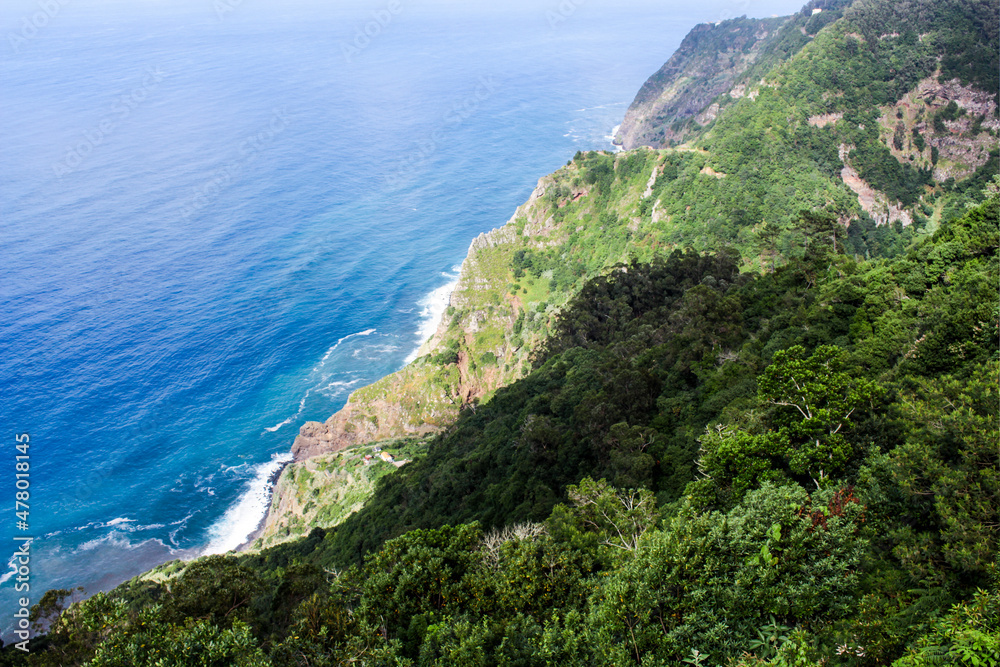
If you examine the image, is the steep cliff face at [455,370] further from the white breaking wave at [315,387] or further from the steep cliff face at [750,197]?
the white breaking wave at [315,387]

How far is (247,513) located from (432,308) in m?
65.5

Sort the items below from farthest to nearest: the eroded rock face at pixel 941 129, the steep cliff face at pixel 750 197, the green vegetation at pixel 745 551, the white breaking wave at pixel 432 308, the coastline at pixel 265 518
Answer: the white breaking wave at pixel 432 308
the eroded rock face at pixel 941 129
the steep cliff face at pixel 750 197
the coastline at pixel 265 518
the green vegetation at pixel 745 551

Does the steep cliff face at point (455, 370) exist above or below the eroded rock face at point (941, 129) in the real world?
below

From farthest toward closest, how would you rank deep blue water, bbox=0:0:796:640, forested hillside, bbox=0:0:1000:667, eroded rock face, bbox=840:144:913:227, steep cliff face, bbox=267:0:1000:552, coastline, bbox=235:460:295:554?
eroded rock face, bbox=840:144:913:227 < deep blue water, bbox=0:0:796:640 < steep cliff face, bbox=267:0:1000:552 < coastline, bbox=235:460:295:554 < forested hillside, bbox=0:0:1000:667

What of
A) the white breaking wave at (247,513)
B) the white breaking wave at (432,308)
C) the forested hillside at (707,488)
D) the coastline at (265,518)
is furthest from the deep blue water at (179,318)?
the forested hillside at (707,488)

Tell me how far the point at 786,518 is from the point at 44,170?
220900mm

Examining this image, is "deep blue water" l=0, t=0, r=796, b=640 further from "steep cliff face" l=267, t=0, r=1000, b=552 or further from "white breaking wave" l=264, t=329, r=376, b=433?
"steep cliff face" l=267, t=0, r=1000, b=552

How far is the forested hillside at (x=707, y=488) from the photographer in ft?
74.2

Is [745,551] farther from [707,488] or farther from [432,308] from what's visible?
[432,308]

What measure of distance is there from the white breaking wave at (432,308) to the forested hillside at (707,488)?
37.1m

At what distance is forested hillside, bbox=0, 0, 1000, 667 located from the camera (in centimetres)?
2262

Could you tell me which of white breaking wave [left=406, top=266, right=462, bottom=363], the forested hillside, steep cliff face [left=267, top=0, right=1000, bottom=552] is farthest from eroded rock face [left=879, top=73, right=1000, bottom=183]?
white breaking wave [left=406, top=266, right=462, bottom=363]

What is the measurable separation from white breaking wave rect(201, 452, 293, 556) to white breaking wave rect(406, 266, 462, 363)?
123ft

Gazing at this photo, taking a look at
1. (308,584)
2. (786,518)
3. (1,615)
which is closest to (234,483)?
(1,615)
